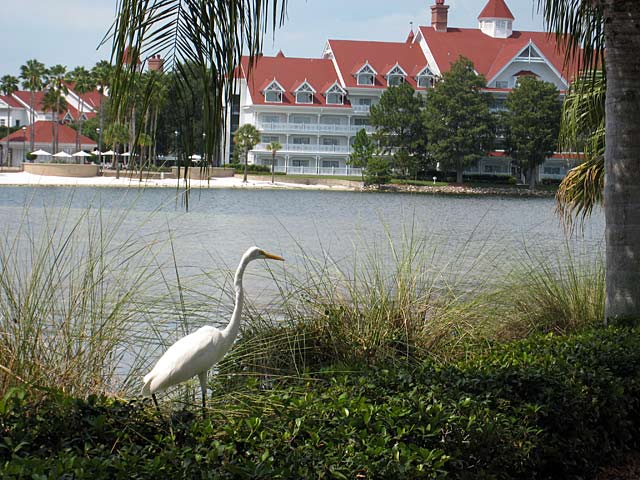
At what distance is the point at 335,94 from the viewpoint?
254 ft

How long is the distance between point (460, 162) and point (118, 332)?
2567 inches

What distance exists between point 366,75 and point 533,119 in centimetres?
1606

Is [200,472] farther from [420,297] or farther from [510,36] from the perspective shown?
[510,36]

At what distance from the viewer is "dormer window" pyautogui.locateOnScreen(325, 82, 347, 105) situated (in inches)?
3031

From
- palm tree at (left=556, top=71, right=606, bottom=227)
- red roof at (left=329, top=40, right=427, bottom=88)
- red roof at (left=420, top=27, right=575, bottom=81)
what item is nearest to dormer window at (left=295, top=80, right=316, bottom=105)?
red roof at (left=329, top=40, right=427, bottom=88)

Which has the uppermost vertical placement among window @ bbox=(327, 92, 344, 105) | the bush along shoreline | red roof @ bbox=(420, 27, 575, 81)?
red roof @ bbox=(420, 27, 575, 81)

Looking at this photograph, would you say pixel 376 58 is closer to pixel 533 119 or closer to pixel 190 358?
pixel 533 119

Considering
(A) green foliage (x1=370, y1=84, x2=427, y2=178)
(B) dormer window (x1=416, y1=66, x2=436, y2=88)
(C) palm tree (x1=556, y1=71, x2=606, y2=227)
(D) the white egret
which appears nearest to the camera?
(D) the white egret

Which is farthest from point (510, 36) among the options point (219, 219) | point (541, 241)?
point (541, 241)

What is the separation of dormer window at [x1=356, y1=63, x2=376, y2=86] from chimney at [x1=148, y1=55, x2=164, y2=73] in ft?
242

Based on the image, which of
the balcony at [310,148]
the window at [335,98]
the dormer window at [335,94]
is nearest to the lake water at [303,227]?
the balcony at [310,148]

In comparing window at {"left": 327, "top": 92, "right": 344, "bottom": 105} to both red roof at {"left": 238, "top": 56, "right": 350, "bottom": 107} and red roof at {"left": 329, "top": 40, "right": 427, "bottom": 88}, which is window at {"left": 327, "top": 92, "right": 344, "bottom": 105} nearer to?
red roof at {"left": 238, "top": 56, "right": 350, "bottom": 107}

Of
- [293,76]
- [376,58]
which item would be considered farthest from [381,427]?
[376,58]

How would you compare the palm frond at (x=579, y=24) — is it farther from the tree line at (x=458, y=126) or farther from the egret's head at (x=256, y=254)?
the tree line at (x=458, y=126)
